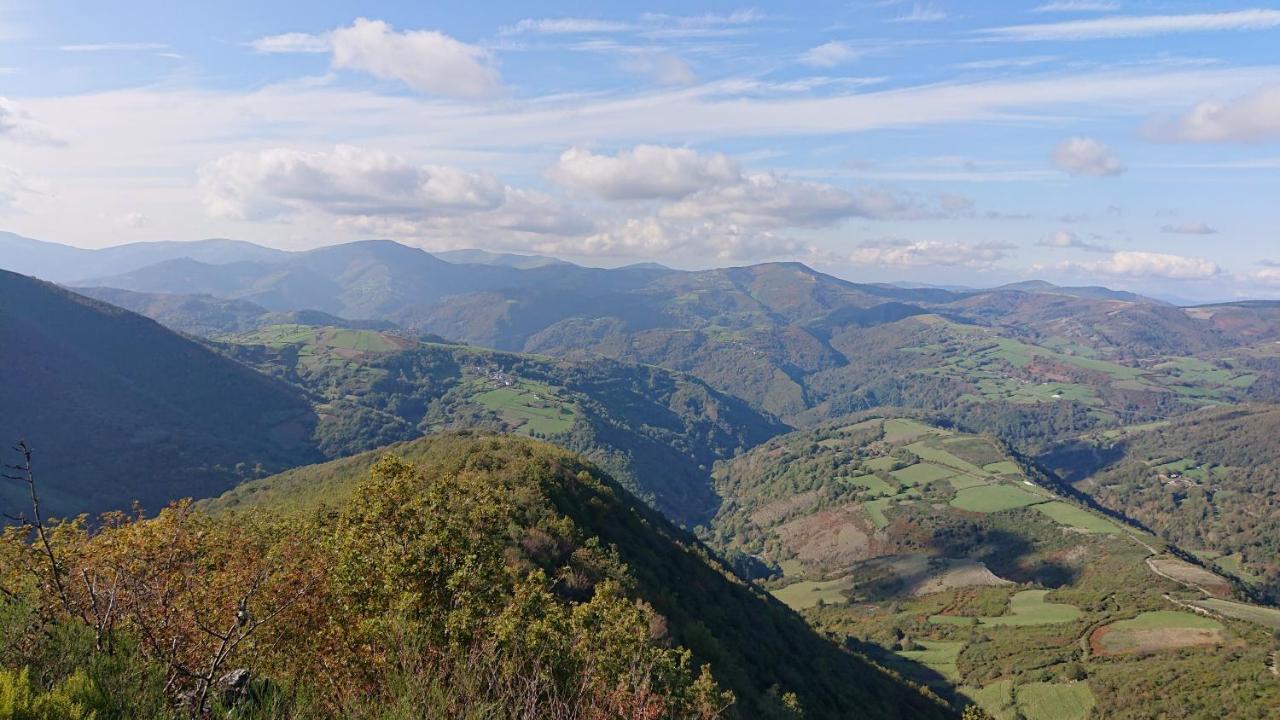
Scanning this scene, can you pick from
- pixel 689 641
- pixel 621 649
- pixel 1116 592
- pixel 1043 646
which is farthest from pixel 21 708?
pixel 1116 592

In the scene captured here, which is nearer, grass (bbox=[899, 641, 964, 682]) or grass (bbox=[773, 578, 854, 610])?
grass (bbox=[899, 641, 964, 682])

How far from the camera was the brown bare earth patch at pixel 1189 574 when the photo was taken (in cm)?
14175

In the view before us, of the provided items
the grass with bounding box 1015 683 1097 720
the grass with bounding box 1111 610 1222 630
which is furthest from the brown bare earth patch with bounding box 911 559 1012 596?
the grass with bounding box 1015 683 1097 720

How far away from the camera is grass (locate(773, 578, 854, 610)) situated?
173 m

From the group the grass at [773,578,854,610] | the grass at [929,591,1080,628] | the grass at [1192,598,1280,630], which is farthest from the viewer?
the grass at [773,578,854,610]

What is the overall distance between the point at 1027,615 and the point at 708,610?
112 metres

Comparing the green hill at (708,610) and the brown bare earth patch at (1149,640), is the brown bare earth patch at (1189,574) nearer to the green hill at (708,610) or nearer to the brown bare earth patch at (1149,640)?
the brown bare earth patch at (1149,640)

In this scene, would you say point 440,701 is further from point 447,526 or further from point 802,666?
point 802,666

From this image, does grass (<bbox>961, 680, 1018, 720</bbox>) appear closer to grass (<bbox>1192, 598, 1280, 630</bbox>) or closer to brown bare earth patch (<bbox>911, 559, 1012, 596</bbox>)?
grass (<bbox>1192, 598, 1280, 630</bbox>)

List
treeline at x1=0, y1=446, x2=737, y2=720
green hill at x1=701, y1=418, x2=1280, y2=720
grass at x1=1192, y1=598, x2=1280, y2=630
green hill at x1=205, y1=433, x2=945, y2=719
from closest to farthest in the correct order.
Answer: treeline at x1=0, y1=446, x2=737, y2=720
green hill at x1=205, y1=433, x2=945, y2=719
green hill at x1=701, y1=418, x2=1280, y2=720
grass at x1=1192, y1=598, x2=1280, y2=630

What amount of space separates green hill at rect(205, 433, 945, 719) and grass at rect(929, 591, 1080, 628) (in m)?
64.9

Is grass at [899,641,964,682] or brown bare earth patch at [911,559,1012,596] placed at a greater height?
grass at [899,641,964,682]

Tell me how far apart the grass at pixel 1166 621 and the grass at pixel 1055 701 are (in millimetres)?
29057

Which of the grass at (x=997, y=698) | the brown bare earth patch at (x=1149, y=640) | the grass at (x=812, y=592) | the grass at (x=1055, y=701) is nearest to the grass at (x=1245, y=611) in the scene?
the brown bare earth patch at (x=1149, y=640)
